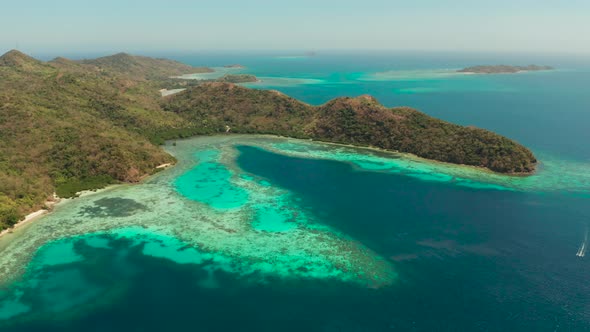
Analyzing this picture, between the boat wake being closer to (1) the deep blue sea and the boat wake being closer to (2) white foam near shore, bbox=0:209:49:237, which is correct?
(1) the deep blue sea

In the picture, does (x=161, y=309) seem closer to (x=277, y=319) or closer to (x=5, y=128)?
(x=277, y=319)

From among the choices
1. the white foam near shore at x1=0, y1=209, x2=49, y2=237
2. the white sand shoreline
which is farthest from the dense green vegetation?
the white foam near shore at x1=0, y1=209, x2=49, y2=237

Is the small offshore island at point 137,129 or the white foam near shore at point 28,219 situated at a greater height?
the small offshore island at point 137,129

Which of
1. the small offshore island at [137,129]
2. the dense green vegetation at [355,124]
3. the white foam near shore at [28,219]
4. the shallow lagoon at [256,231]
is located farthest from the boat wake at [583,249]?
the white foam near shore at [28,219]

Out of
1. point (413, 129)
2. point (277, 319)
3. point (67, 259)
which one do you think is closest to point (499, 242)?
point (277, 319)

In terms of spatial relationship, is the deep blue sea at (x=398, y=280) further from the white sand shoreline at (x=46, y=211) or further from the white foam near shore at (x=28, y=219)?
the white sand shoreline at (x=46, y=211)

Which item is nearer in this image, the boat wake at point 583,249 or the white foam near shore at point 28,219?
the boat wake at point 583,249

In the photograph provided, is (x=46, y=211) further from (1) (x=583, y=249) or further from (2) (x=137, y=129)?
(1) (x=583, y=249)

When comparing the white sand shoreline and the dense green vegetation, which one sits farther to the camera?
the dense green vegetation

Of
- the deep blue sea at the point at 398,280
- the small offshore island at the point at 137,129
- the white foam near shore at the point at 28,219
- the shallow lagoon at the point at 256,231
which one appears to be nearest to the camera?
the deep blue sea at the point at 398,280
